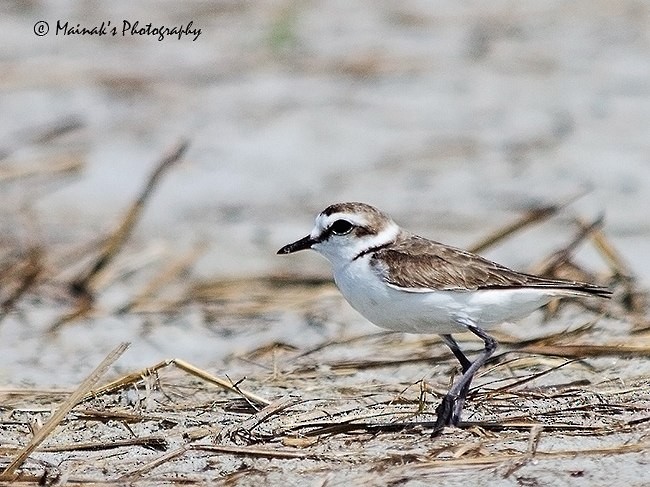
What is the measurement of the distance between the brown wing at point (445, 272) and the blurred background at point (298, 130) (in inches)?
75.1

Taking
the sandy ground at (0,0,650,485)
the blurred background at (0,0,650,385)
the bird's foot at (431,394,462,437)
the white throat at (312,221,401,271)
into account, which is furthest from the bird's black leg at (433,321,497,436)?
the blurred background at (0,0,650,385)

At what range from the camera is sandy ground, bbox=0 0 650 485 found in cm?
445

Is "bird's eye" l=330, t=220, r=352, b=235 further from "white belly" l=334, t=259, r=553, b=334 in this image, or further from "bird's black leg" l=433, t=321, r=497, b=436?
"bird's black leg" l=433, t=321, r=497, b=436

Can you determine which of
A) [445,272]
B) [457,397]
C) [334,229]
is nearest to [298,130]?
[334,229]

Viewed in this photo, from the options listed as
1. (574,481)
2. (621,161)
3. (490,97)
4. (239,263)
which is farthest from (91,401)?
(490,97)

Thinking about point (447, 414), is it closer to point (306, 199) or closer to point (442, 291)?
point (442, 291)

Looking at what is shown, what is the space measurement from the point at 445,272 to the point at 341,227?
1.77 feet

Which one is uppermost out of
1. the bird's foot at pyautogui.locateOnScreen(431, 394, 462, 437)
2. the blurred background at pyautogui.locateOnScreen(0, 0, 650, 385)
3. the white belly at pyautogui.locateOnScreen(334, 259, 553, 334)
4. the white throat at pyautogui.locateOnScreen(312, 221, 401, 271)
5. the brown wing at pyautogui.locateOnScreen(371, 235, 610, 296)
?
the blurred background at pyautogui.locateOnScreen(0, 0, 650, 385)

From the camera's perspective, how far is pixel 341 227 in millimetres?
5145

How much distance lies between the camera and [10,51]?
39.0 ft

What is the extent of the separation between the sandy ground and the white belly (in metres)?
0.30

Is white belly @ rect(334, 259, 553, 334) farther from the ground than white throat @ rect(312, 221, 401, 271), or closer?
closer

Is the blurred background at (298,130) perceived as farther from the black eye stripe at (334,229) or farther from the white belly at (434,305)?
the white belly at (434,305)

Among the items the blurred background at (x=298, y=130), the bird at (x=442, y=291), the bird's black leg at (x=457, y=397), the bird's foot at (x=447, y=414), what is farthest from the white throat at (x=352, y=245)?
the blurred background at (x=298, y=130)
